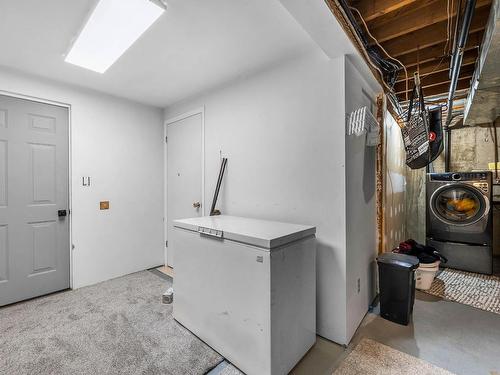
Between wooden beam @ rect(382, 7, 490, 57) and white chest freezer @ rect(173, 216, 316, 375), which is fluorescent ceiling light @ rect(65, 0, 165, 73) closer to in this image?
white chest freezer @ rect(173, 216, 316, 375)

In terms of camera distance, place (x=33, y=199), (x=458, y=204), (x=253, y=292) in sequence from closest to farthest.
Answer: (x=253, y=292)
(x=33, y=199)
(x=458, y=204)

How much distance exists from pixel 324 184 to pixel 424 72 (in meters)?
1.90

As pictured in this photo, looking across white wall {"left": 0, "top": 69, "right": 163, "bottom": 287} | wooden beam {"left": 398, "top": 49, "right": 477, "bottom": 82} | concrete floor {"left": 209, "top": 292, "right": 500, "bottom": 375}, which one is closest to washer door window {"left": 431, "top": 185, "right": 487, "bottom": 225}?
concrete floor {"left": 209, "top": 292, "right": 500, "bottom": 375}

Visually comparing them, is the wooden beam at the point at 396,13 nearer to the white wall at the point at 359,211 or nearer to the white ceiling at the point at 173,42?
the white wall at the point at 359,211

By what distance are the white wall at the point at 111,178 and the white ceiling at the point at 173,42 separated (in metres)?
0.24

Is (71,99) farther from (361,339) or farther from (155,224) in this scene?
(361,339)

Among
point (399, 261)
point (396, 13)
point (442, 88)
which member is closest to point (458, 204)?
point (442, 88)

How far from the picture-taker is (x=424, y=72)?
263 cm

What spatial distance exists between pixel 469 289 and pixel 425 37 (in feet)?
9.35

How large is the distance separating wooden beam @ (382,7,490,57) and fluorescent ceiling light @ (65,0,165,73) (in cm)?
198

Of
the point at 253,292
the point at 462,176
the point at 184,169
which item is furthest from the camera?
the point at 462,176

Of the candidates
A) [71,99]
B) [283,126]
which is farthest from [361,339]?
[71,99]

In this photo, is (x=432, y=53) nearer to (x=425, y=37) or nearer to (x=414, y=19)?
(x=425, y=37)

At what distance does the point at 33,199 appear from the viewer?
2619 mm
